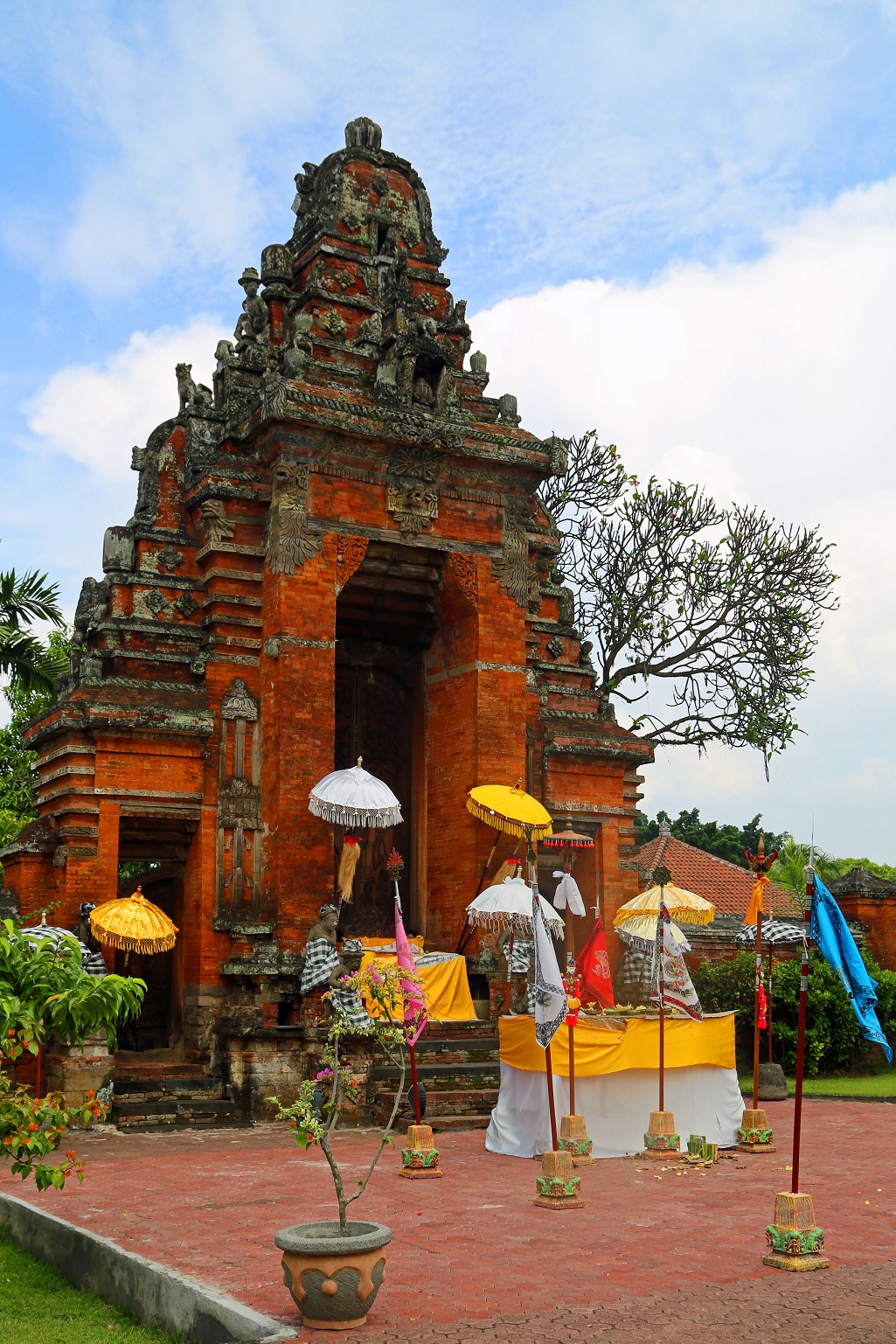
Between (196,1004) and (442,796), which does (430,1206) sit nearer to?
(196,1004)

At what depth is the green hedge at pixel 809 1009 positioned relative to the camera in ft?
67.3

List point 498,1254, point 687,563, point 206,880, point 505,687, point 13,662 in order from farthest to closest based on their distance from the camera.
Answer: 1. point 687,563
2. point 505,687
3. point 206,880
4. point 13,662
5. point 498,1254

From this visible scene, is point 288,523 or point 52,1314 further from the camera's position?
point 288,523

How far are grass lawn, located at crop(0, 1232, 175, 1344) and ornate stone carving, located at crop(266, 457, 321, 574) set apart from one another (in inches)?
395

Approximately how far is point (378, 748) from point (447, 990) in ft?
14.0

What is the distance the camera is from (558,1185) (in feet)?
33.6

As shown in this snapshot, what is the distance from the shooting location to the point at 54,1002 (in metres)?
6.72

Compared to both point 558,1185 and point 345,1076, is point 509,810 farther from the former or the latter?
point 345,1076

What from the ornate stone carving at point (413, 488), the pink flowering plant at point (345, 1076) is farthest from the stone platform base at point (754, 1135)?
the ornate stone carving at point (413, 488)

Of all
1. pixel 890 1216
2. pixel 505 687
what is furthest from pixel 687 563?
pixel 890 1216

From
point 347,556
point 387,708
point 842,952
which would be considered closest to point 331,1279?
point 842,952

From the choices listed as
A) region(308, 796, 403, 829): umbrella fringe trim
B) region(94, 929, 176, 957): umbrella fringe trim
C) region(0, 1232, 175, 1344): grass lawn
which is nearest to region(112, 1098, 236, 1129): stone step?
region(94, 929, 176, 957): umbrella fringe trim

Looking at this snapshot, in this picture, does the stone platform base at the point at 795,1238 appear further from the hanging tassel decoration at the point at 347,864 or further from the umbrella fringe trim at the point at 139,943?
the hanging tassel decoration at the point at 347,864

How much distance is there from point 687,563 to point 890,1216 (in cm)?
2144
